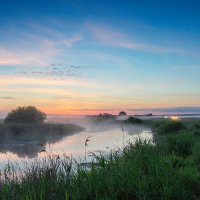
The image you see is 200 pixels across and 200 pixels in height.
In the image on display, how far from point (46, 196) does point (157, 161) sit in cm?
373

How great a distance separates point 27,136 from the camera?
142 ft

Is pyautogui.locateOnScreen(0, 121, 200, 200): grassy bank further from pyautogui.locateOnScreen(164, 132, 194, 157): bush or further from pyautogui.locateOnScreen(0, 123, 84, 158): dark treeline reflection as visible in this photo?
pyautogui.locateOnScreen(0, 123, 84, 158): dark treeline reflection

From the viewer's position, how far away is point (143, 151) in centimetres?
1295

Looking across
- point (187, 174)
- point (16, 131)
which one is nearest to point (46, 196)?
point (187, 174)

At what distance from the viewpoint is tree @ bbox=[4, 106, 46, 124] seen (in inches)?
2005

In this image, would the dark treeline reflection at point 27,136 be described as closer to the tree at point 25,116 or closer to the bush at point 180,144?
the tree at point 25,116

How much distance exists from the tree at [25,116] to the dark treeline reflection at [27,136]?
2043 mm

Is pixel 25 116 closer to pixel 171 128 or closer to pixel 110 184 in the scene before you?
pixel 171 128

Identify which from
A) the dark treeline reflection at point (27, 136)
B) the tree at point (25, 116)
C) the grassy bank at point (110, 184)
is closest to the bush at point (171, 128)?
the dark treeline reflection at point (27, 136)

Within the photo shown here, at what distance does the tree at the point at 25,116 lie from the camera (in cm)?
5092

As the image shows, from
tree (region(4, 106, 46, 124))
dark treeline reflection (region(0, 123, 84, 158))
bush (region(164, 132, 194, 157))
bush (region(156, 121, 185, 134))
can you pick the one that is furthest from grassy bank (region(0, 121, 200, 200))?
tree (region(4, 106, 46, 124))

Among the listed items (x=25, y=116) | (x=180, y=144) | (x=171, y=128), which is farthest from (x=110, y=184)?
(x=25, y=116)

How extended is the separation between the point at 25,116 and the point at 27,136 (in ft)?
27.7

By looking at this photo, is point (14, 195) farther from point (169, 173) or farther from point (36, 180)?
point (169, 173)
